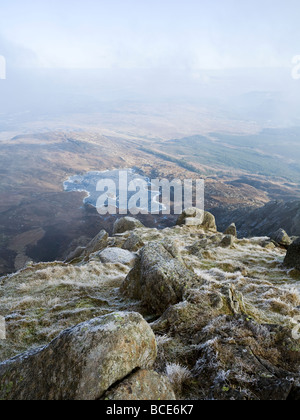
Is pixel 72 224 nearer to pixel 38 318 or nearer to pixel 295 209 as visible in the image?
pixel 295 209

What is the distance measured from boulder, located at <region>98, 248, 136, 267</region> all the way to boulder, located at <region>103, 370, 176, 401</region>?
611 inches

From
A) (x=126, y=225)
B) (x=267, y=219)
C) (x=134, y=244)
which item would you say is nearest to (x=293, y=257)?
(x=134, y=244)

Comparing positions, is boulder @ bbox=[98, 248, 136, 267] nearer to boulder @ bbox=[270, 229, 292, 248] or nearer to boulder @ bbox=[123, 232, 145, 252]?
boulder @ bbox=[123, 232, 145, 252]

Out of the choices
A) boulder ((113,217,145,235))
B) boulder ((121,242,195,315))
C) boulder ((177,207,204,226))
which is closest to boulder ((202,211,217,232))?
boulder ((177,207,204,226))

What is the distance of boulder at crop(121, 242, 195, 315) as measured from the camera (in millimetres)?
10547

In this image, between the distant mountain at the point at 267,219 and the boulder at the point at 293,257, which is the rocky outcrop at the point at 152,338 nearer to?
the boulder at the point at 293,257

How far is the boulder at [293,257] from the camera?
20062mm

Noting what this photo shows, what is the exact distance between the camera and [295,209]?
81.8 metres

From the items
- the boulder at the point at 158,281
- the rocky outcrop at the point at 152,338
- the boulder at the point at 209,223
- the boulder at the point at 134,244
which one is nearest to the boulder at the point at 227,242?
the boulder at the point at 134,244

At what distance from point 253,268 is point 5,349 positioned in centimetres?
1864

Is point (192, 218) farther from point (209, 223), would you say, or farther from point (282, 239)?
point (282, 239)

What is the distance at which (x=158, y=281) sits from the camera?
36.2 feet

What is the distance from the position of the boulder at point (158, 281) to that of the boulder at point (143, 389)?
16.4 ft
